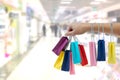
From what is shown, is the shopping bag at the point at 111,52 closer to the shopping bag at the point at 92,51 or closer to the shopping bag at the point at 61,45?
the shopping bag at the point at 92,51

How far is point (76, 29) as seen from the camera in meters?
1.19

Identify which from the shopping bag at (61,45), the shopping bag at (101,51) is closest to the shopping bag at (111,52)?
the shopping bag at (101,51)

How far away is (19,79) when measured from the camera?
4133mm

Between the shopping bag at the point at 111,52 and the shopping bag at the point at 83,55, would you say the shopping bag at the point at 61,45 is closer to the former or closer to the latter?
the shopping bag at the point at 83,55

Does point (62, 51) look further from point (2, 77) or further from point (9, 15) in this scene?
point (9, 15)

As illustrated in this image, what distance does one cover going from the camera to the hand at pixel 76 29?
1187mm

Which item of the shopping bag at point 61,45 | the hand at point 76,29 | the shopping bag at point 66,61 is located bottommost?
the shopping bag at point 66,61

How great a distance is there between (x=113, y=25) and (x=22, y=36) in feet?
22.0

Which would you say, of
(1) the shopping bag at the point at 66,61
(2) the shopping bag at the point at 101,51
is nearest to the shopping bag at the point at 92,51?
(2) the shopping bag at the point at 101,51

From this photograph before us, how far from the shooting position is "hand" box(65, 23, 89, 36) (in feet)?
3.89

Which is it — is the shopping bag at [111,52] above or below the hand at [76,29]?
below

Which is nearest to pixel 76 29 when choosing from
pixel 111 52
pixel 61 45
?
pixel 61 45

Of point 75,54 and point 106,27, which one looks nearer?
point 75,54

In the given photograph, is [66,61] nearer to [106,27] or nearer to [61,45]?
[61,45]
